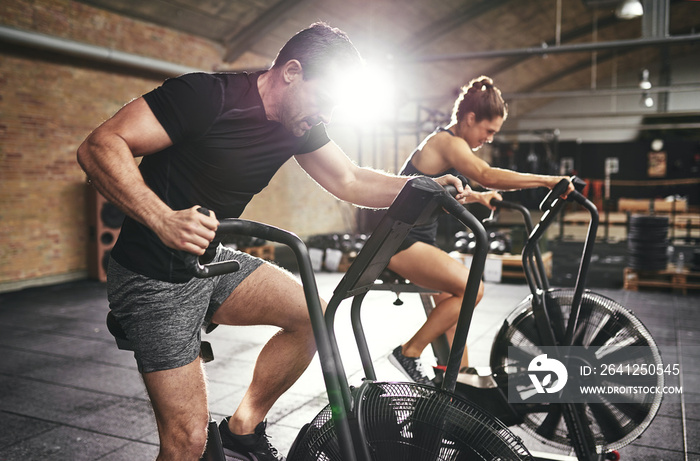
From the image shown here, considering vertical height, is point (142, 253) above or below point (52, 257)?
above

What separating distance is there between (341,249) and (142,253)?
722 cm

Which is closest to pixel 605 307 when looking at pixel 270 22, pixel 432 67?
pixel 270 22

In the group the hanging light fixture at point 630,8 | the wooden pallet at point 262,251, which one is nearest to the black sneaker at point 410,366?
the wooden pallet at point 262,251

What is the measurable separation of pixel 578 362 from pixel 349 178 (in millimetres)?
1202

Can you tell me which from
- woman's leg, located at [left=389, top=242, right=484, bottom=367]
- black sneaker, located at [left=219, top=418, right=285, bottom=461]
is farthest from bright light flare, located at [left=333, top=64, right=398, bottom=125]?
black sneaker, located at [left=219, top=418, right=285, bottom=461]

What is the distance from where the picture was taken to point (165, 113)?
139 cm

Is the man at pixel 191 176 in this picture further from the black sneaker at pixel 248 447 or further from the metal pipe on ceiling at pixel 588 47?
the metal pipe on ceiling at pixel 588 47

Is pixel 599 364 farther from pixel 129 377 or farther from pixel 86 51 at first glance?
pixel 86 51

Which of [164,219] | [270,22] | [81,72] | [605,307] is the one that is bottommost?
[605,307]

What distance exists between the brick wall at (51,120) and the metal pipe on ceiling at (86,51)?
167mm

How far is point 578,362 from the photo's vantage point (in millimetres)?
2252

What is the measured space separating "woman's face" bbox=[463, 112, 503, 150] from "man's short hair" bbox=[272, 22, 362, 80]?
4.41 feet

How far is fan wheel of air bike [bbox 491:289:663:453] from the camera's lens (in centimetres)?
223

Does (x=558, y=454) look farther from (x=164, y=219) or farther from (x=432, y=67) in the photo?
(x=432, y=67)
